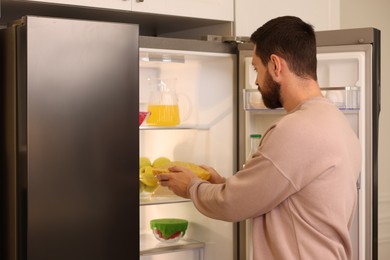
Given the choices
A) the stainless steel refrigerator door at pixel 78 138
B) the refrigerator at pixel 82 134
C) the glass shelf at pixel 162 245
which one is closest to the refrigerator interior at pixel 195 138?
the glass shelf at pixel 162 245

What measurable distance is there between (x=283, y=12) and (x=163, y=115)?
2.29 ft

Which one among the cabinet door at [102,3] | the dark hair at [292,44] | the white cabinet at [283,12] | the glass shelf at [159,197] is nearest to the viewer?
the dark hair at [292,44]

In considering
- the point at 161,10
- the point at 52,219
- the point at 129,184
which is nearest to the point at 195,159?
the point at 161,10

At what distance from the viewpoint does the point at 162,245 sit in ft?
9.25

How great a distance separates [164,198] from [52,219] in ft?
2.45

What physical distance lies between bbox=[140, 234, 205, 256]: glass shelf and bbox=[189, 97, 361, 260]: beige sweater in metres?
0.83

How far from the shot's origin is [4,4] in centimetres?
251

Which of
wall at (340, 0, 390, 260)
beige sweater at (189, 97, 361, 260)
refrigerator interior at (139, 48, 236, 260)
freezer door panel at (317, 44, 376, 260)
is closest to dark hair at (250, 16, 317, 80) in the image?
beige sweater at (189, 97, 361, 260)

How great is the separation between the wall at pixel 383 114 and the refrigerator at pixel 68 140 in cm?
238

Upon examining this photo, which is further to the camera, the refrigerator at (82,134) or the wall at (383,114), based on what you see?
the wall at (383,114)

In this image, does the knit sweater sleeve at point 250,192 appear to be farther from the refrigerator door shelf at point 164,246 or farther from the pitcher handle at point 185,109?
the pitcher handle at point 185,109

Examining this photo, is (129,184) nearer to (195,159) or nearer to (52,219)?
(52,219)

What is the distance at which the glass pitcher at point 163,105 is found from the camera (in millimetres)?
2727

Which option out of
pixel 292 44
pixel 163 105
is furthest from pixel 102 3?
pixel 292 44
